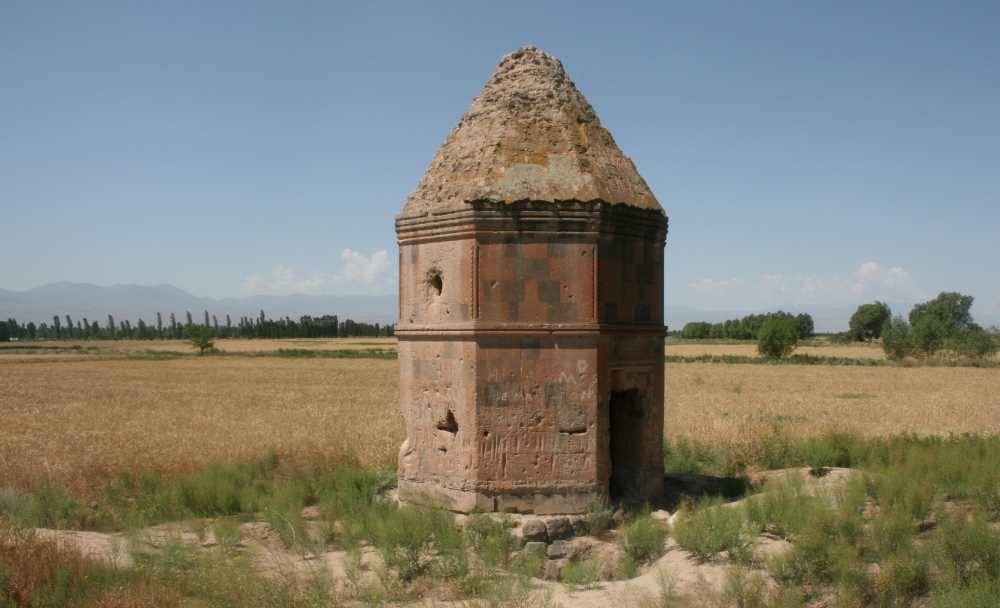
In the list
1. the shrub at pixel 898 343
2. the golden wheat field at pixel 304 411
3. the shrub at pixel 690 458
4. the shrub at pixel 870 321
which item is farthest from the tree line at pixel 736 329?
the shrub at pixel 690 458

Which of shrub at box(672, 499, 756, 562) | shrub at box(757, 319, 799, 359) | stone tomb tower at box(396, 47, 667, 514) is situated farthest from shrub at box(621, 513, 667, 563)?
shrub at box(757, 319, 799, 359)

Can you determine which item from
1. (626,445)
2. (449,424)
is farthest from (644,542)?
(449,424)

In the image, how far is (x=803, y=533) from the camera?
6.97 m

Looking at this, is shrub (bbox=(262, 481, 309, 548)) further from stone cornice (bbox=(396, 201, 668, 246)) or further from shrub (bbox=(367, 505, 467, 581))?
stone cornice (bbox=(396, 201, 668, 246))

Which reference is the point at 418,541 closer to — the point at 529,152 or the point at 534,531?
the point at 534,531

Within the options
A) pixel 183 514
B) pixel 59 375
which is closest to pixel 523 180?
pixel 183 514

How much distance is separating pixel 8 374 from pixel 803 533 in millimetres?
39212

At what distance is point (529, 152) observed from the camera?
9078 millimetres

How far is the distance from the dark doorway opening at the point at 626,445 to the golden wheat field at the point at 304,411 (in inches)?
154

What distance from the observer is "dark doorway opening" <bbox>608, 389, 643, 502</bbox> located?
9.53m

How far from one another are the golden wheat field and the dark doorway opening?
12.8 feet

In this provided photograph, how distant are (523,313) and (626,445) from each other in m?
2.33

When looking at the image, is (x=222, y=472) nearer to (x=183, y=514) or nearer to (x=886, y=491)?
(x=183, y=514)

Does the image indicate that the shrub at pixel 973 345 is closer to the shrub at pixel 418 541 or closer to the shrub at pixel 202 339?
the shrub at pixel 418 541
